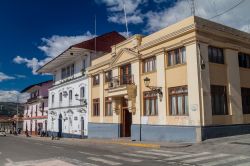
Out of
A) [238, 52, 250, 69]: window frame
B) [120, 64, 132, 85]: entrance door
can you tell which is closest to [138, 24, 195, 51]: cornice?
[120, 64, 132, 85]: entrance door

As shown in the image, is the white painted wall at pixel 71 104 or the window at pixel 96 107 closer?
the window at pixel 96 107

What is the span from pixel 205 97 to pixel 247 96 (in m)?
4.55

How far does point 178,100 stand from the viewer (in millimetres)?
18750

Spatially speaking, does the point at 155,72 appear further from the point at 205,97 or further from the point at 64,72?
the point at 64,72

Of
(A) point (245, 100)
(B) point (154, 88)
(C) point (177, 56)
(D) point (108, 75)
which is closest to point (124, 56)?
(D) point (108, 75)

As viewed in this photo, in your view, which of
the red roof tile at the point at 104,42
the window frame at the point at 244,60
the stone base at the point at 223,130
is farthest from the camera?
the red roof tile at the point at 104,42

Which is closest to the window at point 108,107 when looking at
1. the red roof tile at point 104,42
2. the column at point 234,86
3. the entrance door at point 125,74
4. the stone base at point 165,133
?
the entrance door at point 125,74

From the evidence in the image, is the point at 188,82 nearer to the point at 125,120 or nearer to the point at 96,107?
the point at 125,120

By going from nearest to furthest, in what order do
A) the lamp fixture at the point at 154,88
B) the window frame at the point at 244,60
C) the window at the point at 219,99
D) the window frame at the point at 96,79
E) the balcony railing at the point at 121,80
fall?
the window at the point at 219,99 < the lamp fixture at the point at 154,88 < the window frame at the point at 244,60 < the balcony railing at the point at 121,80 < the window frame at the point at 96,79

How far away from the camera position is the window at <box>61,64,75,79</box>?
35.4 m

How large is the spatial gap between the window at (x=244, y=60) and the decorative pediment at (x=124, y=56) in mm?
7424

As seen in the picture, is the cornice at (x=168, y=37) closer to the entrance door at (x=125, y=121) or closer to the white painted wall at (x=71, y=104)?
the entrance door at (x=125, y=121)

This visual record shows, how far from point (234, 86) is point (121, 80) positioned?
9.42m

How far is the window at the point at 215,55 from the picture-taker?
60.3ft
